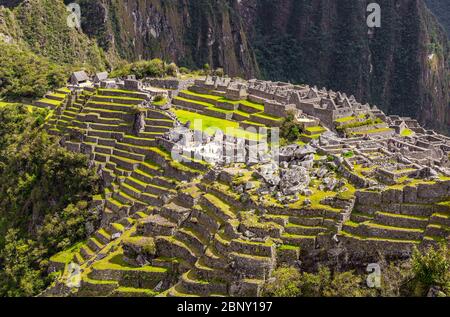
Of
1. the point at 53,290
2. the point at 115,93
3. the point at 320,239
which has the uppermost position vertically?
the point at 115,93

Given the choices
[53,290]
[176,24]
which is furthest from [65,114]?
[176,24]

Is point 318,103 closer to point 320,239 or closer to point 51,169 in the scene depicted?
point 51,169

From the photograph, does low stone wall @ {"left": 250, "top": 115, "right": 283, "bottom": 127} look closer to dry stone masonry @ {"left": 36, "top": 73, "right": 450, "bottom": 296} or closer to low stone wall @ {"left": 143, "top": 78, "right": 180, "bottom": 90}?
dry stone masonry @ {"left": 36, "top": 73, "right": 450, "bottom": 296}

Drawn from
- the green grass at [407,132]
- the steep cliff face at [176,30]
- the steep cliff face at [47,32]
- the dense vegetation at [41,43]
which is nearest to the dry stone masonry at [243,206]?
the green grass at [407,132]

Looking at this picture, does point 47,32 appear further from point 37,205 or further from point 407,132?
point 407,132

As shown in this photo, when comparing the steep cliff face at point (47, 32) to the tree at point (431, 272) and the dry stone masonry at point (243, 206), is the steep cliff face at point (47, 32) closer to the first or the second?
the dry stone masonry at point (243, 206)

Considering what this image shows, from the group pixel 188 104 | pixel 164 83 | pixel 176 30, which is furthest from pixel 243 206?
pixel 176 30
